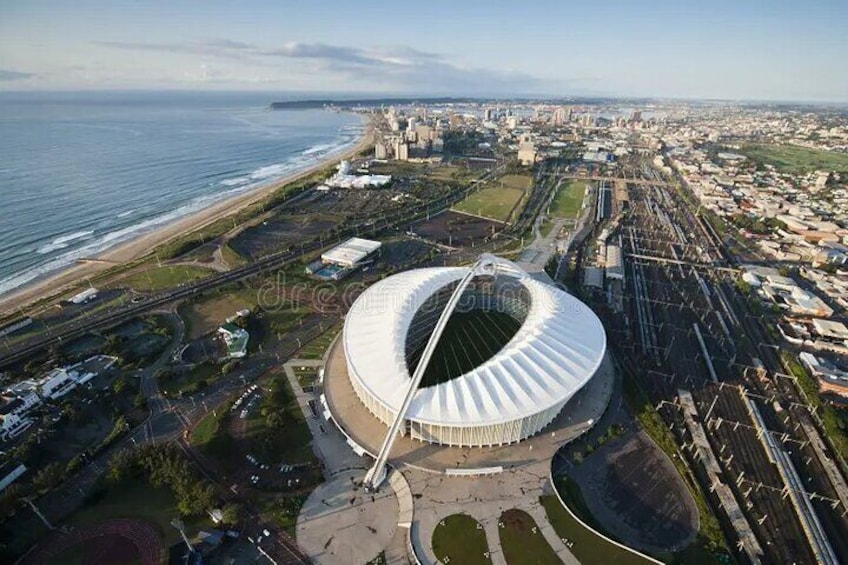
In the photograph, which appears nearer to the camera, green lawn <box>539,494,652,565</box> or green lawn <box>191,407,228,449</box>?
green lawn <box>539,494,652,565</box>

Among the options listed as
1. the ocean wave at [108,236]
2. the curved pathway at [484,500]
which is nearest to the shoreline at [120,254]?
the ocean wave at [108,236]

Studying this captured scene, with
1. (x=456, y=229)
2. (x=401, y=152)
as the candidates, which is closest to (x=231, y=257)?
(x=456, y=229)

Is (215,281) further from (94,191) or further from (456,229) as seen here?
(94,191)

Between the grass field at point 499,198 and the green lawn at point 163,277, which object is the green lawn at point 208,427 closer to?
the green lawn at point 163,277

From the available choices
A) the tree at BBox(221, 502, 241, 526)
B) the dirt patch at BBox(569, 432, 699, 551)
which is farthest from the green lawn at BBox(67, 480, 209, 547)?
the dirt patch at BBox(569, 432, 699, 551)

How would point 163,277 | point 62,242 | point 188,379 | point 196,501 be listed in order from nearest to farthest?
1. point 196,501
2. point 188,379
3. point 163,277
4. point 62,242

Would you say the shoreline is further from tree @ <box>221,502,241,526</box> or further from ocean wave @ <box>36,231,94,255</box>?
tree @ <box>221,502,241,526</box>
